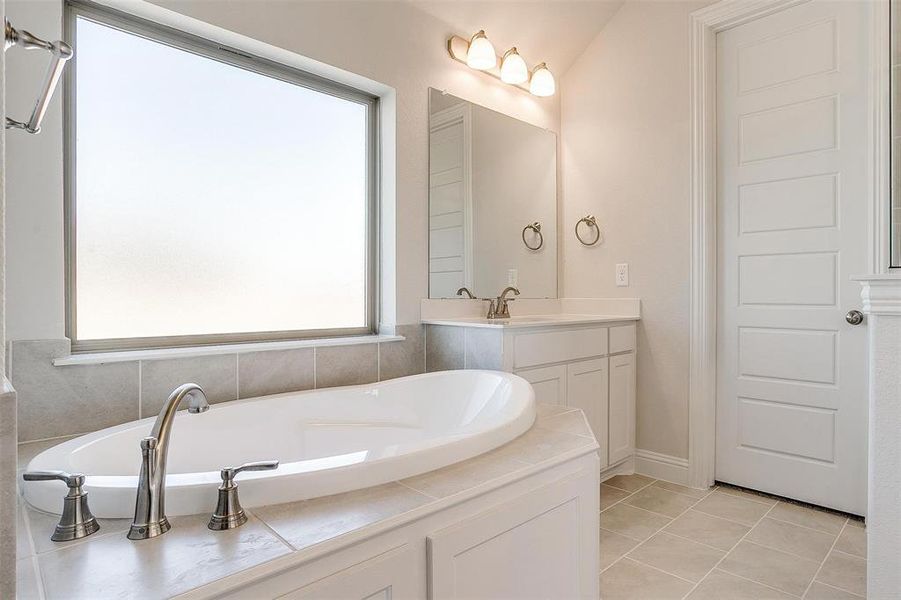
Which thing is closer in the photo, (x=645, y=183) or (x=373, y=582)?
(x=373, y=582)

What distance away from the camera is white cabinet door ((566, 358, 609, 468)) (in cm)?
247

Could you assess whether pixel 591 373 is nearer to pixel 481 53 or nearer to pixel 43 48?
pixel 481 53

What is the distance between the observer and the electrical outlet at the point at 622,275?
294cm

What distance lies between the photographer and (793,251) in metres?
2.44

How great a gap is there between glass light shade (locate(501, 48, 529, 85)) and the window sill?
5.14ft

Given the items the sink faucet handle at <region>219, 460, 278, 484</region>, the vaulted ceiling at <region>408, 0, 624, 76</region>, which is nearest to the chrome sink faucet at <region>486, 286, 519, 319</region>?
the vaulted ceiling at <region>408, 0, 624, 76</region>

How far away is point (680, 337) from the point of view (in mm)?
2729

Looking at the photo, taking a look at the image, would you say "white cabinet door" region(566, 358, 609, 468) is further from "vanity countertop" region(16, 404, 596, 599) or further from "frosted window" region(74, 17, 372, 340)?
"vanity countertop" region(16, 404, 596, 599)

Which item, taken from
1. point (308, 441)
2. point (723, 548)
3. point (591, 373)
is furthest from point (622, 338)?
point (308, 441)

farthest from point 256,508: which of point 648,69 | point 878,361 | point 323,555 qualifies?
point 648,69

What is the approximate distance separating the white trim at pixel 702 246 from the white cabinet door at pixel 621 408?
30cm

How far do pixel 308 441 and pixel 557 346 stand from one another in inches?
47.6

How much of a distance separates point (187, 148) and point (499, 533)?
175 centimetres

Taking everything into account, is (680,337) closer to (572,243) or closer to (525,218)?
(572,243)
